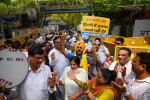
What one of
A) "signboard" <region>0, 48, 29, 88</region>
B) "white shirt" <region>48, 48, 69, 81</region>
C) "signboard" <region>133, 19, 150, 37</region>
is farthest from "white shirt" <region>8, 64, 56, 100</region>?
"signboard" <region>133, 19, 150, 37</region>

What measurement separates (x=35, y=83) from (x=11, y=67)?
468 millimetres

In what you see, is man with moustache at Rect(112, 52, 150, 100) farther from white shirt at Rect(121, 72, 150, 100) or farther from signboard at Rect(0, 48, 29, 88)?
signboard at Rect(0, 48, 29, 88)

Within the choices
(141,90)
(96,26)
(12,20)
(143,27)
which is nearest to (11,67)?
(141,90)

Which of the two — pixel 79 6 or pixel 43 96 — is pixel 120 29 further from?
pixel 43 96

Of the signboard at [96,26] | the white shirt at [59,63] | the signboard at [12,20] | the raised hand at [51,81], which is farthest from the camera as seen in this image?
the signboard at [12,20]

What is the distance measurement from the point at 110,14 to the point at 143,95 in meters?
13.4

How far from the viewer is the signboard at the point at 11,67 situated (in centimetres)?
147

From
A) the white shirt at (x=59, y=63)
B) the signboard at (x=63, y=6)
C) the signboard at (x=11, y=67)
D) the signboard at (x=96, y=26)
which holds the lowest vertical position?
the white shirt at (x=59, y=63)

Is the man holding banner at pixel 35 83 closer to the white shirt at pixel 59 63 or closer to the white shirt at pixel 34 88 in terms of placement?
the white shirt at pixel 34 88

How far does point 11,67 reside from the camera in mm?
1517

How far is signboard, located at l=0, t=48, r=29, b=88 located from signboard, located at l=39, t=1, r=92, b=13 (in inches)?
464

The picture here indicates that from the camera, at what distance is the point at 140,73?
1.76 m

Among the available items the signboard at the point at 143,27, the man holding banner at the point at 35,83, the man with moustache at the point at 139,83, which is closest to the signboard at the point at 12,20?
the signboard at the point at 143,27

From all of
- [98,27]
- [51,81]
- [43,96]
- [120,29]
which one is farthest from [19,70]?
[120,29]
